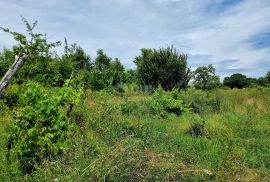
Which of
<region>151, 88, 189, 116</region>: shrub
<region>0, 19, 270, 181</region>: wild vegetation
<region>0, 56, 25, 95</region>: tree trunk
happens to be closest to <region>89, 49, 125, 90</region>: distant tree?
<region>151, 88, 189, 116</region>: shrub

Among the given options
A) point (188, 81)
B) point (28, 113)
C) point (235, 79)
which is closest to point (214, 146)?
point (28, 113)

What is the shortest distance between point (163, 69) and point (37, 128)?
24706mm

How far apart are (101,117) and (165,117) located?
547 cm

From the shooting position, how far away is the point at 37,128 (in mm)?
5141

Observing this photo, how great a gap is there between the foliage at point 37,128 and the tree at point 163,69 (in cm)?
2328

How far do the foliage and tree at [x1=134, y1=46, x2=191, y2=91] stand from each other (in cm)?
2328

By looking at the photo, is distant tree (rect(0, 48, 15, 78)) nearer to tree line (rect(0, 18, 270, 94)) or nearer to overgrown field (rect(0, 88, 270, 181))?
tree line (rect(0, 18, 270, 94))

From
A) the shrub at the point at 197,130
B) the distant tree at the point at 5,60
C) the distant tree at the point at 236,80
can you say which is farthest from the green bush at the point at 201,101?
the distant tree at the point at 236,80

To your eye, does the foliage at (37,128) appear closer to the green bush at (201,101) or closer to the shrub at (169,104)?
the green bush at (201,101)

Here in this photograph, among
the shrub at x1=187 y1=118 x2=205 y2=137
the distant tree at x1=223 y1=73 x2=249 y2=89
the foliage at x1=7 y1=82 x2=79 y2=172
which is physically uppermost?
the distant tree at x1=223 y1=73 x2=249 y2=89

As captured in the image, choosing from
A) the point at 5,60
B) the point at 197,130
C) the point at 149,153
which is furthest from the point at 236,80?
the point at 149,153

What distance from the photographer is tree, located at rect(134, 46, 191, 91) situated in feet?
95.7

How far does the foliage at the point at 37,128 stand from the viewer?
5.03m

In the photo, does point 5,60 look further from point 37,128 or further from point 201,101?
point 37,128
